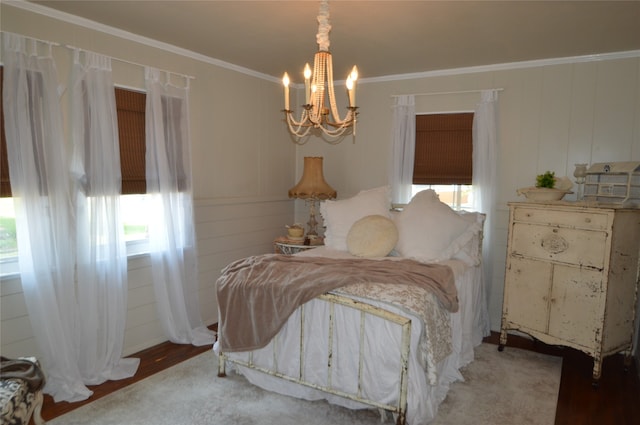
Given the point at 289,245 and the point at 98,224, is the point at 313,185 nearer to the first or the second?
the point at 289,245

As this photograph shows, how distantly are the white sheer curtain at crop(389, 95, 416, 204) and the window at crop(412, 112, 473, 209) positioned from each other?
7cm

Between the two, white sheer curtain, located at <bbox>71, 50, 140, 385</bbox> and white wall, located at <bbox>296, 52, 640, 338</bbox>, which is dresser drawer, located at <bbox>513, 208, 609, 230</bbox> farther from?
white sheer curtain, located at <bbox>71, 50, 140, 385</bbox>

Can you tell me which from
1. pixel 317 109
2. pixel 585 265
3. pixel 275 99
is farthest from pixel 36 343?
pixel 585 265

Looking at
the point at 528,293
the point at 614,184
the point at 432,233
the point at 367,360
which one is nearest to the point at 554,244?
the point at 528,293

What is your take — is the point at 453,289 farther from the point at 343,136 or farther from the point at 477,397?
the point at 343,136

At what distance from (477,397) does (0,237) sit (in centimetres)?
315

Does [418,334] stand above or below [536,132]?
below

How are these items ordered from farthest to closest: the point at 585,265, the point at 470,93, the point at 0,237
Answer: the point at 470,93, the point at 585,265, the point at 0,237

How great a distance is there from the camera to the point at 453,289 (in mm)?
2705

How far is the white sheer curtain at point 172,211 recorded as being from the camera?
3264 millimetres

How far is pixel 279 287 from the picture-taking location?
8.25ft

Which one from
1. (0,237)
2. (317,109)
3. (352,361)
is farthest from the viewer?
(0,237)

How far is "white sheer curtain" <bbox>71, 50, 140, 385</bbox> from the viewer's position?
2.82 meters

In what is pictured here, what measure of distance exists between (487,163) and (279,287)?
2.33m
